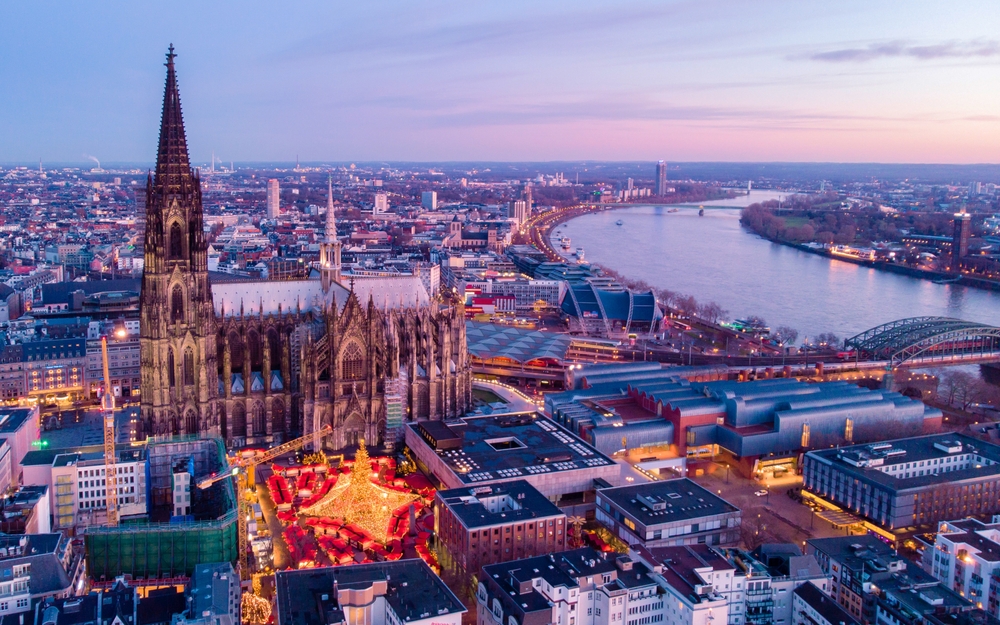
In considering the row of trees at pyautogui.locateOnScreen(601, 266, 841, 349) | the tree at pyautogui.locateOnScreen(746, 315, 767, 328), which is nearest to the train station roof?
the row of trees at pyautogui.locateOnScreen(601, 266, 841, 349)

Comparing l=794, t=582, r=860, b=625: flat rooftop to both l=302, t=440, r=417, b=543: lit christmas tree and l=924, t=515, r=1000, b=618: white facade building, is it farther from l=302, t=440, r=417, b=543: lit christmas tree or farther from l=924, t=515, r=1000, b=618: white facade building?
l=302, t=440, r=417, b=543: lit christmas tree

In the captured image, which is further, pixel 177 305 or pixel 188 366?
pixel 188 366

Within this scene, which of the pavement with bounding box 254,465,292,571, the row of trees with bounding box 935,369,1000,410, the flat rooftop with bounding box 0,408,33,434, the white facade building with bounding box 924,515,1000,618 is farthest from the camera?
the row of trees with bounding box 935,369,1000,410

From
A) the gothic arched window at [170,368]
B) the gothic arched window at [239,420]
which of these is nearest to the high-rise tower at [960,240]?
the gothic arched window at [239,420]

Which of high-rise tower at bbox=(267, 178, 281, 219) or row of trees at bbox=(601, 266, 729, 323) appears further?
high-rise tower at bbox=(267, 178, 281, 219)

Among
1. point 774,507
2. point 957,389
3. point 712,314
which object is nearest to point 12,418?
point 774,507

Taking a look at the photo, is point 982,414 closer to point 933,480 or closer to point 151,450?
point 933,480

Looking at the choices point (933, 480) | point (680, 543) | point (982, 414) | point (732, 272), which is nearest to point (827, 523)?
point (933, 480)

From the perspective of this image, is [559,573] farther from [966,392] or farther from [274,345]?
[966,392]
